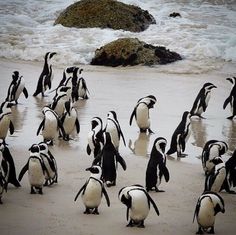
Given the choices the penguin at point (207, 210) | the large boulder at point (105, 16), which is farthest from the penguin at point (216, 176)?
the large boulder at point (105, 16)

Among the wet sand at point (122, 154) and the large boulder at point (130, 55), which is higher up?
the large boulder at point (130, 55)

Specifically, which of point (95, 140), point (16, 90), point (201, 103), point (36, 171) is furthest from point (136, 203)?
point (16, 90)

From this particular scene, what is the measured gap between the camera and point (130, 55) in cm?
1570

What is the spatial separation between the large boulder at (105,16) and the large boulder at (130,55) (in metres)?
3.90

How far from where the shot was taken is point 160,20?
866 inches

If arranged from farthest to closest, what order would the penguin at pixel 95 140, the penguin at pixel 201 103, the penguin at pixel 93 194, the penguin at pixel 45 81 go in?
the penguin at pixel 45 81
the penguin at pixel 201 103
the penguin at pixel 95 140
the penguin at pixel 93 194

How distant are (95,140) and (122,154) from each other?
0.62 metres

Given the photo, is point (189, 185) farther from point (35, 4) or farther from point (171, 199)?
point (35, 4)

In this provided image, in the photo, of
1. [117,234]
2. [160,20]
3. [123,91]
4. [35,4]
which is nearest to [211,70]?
[123,91]

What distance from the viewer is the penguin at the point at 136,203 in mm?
5688

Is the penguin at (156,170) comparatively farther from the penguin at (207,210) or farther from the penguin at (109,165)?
the penguin at (207,210)

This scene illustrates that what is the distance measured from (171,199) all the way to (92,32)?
13640mm

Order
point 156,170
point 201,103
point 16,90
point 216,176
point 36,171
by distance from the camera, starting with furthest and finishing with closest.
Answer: point 16,90
point 201,103
point 156,170
point 216,176
point 36,171

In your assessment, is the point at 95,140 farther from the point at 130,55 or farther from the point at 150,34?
the point at 150,34
